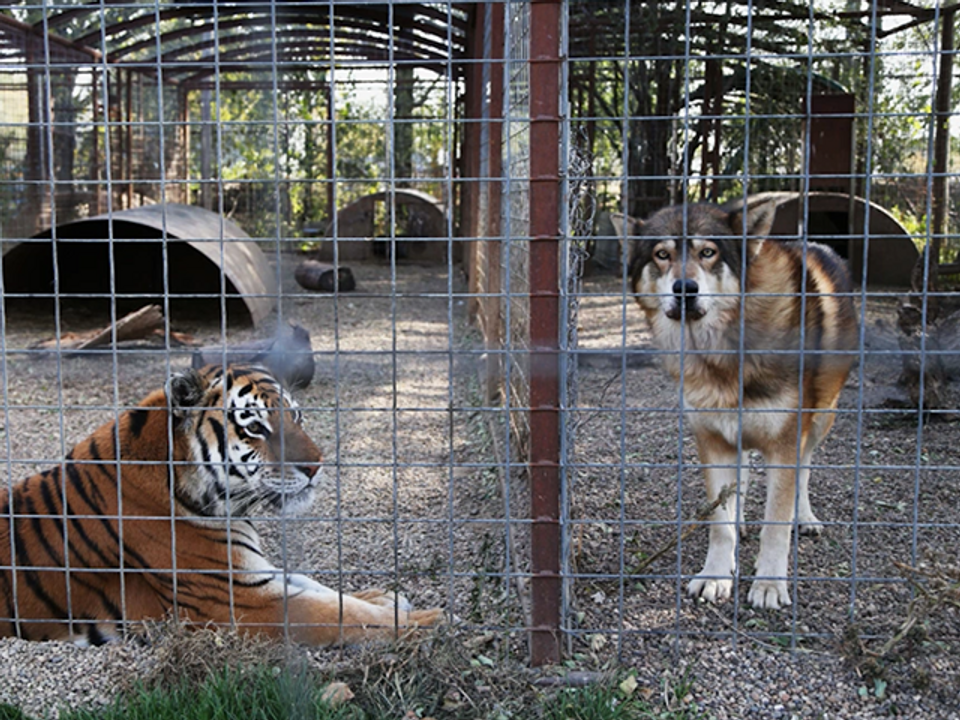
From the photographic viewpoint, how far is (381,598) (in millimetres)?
3836

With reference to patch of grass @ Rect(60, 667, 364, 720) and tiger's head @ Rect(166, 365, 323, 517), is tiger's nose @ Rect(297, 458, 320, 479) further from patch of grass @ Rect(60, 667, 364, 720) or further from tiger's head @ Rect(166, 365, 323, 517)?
patch of grass @ Rect(60, 667, 364, 720)

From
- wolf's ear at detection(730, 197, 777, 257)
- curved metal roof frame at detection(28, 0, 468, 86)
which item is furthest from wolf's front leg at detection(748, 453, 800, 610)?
curved metal roof frame at detection(28, 0, 468, 86)

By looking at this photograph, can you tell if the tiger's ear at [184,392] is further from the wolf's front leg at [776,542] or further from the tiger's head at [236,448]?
the wolf's front leg at [776,542]

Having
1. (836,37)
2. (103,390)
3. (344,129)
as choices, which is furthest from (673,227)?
(344,129)

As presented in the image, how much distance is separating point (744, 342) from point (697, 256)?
0.42 metres

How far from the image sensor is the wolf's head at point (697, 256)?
3938mm

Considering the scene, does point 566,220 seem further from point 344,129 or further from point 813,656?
point 344,129

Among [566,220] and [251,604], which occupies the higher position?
[566,220]

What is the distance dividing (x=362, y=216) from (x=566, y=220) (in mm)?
14720

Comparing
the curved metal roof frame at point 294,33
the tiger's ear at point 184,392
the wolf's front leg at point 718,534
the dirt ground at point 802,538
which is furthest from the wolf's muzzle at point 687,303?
the curved metal roof frame at point 294,33

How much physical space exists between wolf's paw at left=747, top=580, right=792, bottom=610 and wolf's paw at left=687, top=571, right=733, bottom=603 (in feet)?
0.36

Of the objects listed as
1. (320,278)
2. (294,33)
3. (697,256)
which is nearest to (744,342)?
(697,256)

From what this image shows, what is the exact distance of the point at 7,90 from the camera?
39.8 ft

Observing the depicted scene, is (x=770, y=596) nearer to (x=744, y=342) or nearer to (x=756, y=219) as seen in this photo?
(x=744, y=342)
